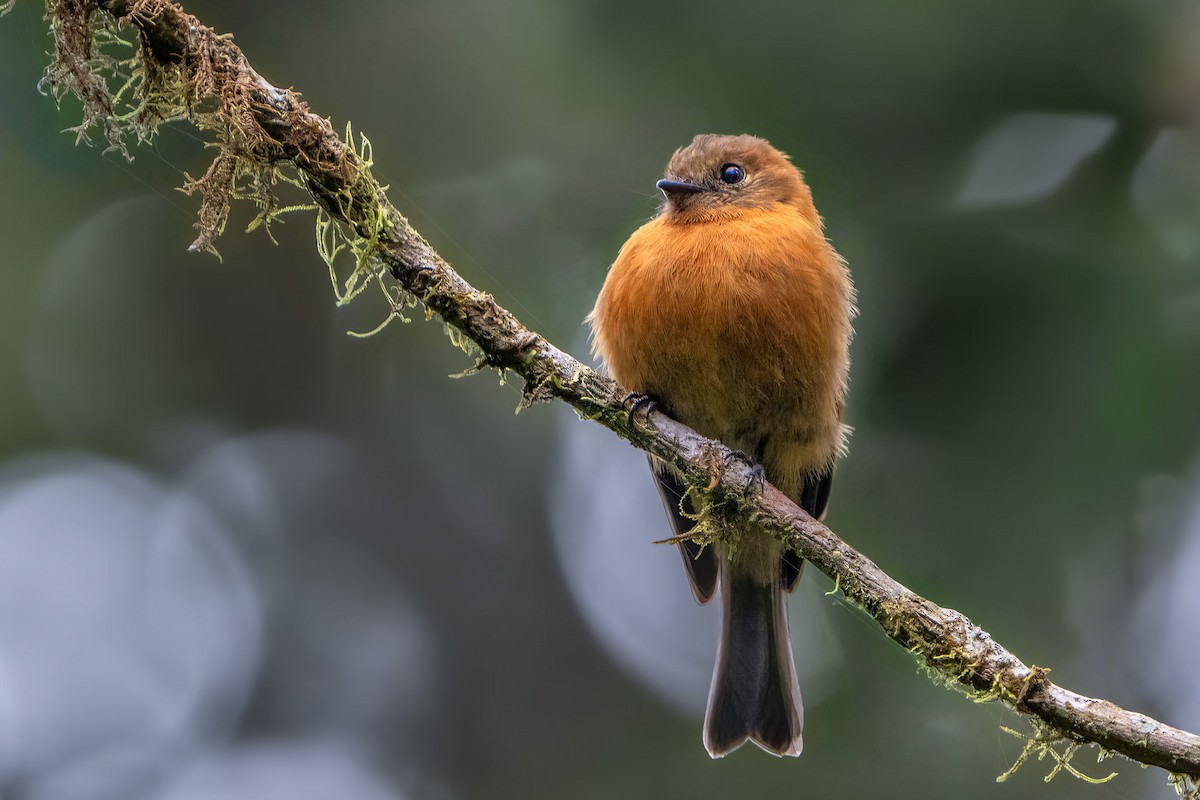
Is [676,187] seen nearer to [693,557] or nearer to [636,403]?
[636,403]

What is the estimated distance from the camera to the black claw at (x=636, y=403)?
3.54 m

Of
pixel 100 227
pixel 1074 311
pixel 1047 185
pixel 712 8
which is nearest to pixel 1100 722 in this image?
pixel 1074 311

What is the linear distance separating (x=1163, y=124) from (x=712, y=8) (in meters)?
2.03

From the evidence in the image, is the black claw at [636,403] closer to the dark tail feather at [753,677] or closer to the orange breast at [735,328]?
the orange breast at [735,328]

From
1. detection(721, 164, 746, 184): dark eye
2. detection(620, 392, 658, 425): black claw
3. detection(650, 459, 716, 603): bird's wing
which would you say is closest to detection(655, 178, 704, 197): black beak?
detection(721, 164, 746, 184): dark eye

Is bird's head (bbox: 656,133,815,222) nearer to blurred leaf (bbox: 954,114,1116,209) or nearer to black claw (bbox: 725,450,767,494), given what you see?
blurred leaf (bbox: 954,114,1116,209)

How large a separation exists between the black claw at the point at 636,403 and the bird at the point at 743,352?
0.07ft

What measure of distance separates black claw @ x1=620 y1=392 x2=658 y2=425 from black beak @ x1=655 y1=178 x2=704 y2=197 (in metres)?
0.92

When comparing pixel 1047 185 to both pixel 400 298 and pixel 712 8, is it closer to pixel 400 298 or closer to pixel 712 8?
pixel 712 8

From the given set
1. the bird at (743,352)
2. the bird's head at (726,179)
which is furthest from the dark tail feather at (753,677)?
the bird's head at (726,179)

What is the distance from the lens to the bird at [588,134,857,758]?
12.8ft

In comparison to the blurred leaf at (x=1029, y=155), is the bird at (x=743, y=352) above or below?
below

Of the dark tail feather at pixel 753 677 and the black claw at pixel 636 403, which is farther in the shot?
the dark tail feather at pixel 753 677

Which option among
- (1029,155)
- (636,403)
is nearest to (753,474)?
(636,403)
